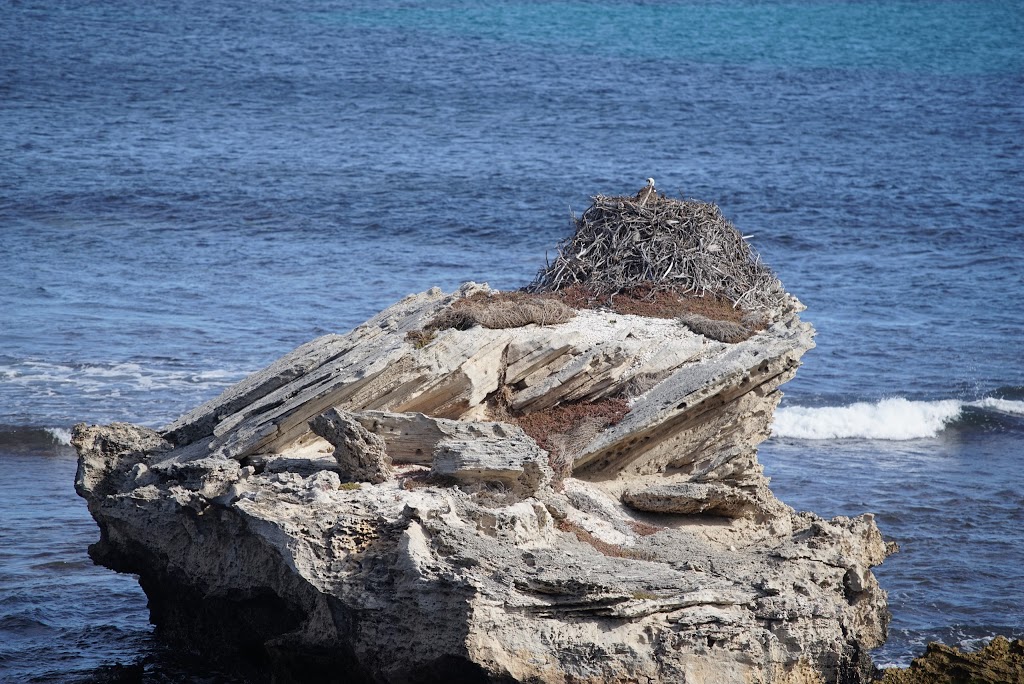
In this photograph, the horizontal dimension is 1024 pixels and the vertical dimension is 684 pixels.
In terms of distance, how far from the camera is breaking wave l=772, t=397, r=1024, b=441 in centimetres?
3309

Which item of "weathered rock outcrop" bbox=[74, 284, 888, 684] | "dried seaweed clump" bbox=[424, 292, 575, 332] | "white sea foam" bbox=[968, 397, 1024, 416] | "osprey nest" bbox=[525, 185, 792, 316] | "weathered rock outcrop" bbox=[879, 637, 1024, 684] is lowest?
"weathered rock outcrop" bbox=[879, 637, 1024, 684]

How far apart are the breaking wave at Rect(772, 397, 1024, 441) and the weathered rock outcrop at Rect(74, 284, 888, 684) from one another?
12.0 meters

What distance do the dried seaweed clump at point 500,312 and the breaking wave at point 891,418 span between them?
13.7 metres

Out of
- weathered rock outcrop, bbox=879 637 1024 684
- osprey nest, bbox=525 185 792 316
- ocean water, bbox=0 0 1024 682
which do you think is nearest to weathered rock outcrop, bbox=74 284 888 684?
weathered rock outcrop, bbox=879 637 1024 684

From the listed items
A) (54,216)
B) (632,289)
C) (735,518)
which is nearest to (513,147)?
(54,216)

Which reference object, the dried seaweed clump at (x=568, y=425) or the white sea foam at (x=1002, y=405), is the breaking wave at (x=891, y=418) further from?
the dried seaweed clump at (x=568, y=425)

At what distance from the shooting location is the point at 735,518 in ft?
60.4

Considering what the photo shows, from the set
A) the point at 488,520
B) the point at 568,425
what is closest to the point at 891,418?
the point at 568,425

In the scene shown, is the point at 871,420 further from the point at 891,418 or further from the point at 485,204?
the point at 485,204

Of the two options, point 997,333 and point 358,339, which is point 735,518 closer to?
point 358,339

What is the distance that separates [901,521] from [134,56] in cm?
6065

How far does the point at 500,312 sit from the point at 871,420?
57.7 ft

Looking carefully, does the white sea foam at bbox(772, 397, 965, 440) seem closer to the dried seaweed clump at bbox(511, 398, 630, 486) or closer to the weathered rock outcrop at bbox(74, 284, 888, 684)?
the weathered rock outcrop at bbox(74, 284, 888, 684)

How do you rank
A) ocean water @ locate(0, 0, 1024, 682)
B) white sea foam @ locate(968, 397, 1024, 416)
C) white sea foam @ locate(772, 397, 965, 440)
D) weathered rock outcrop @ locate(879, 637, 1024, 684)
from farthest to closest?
white sea foam @ locate(968, 397, 1024, 416) < white sea foam @ locate(772, 397, 965, 440) < ocean water @ locate(0, 0, 1024, 682) < weathered rock outcrop @ locate(879, 637, 1024, 684)
